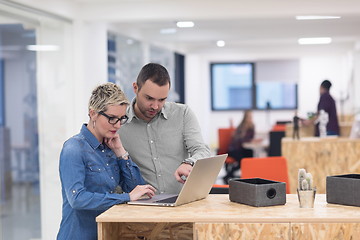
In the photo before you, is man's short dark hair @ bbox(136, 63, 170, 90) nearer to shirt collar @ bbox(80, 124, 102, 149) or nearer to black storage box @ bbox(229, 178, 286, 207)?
shirt collar @ bbox(80, 124, 102, 149)

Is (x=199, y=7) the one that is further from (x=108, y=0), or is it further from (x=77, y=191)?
(x=77, y=191)

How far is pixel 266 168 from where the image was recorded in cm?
585

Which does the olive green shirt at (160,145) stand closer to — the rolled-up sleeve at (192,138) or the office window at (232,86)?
the rolled-up sleeve at (192,138)

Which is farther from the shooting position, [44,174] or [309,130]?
[309,130]

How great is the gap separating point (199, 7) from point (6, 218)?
3283 millimetres

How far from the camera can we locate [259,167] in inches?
231

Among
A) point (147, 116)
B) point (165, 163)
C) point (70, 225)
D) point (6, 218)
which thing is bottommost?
point (6, 218)

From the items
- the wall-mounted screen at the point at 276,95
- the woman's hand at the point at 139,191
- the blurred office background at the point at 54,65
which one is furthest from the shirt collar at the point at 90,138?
the wall-mounted screen at the point at 276,95

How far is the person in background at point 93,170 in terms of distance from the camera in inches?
137

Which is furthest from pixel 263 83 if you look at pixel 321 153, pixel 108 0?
pixel 108 0

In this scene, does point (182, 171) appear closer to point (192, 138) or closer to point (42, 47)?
point (192, 138)

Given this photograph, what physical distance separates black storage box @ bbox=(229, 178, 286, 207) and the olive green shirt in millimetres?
417

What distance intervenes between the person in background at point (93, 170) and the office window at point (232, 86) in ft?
54.0

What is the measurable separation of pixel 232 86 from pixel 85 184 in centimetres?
1667
